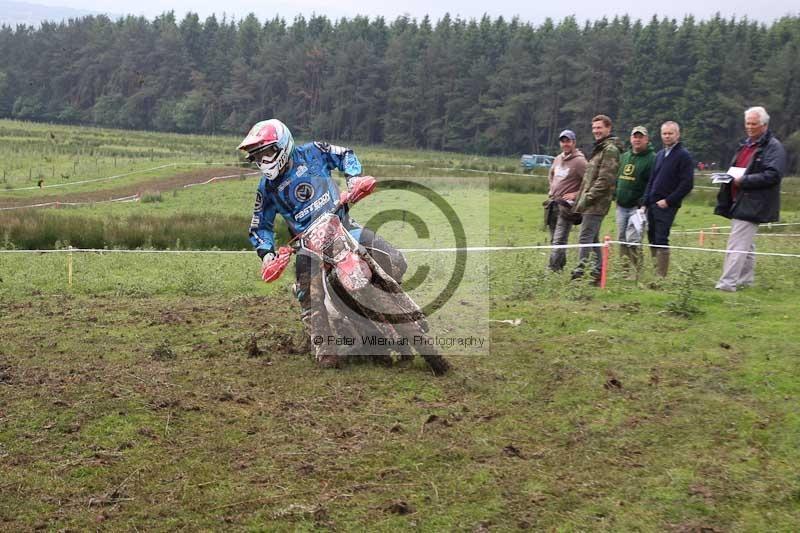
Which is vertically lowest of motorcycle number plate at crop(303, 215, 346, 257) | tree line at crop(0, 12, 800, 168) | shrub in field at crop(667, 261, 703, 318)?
shrub in field at crop(667, 261, 703, 318)

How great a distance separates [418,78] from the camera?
10094cm

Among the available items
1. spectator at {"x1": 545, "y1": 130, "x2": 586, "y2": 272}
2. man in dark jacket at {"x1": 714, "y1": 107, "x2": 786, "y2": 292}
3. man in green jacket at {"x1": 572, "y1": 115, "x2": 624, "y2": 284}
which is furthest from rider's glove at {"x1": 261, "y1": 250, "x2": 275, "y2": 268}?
man in dark jacket at {"x1": 714, "y1": 107, "x2": 786, "y2": 292}

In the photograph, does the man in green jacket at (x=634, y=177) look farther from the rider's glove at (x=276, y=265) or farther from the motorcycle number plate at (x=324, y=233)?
the rider's glove at (x=276, y=265)

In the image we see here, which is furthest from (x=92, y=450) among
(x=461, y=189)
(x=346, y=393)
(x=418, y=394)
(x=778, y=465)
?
(x=461, y=189)

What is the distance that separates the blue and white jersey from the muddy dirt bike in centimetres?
32

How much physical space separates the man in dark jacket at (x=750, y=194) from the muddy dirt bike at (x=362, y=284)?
533cm

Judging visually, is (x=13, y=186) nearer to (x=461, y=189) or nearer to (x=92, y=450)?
(x=461, y=189)

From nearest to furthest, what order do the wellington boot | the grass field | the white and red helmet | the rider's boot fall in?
the grass field
the white and red helmet
the rider's boot
the wellington boot

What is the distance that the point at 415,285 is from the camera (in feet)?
47.8

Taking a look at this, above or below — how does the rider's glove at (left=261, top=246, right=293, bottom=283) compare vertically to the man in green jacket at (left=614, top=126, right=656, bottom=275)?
below

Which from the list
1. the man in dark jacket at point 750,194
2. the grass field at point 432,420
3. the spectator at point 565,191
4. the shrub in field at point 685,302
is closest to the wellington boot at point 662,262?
the grass field at point 432,420

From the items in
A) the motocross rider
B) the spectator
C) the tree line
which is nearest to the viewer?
the motocross rider

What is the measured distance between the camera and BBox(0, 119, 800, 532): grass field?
18.3 feet

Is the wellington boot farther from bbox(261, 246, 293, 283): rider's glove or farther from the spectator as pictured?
bbox(261, 246, 293, 283): rider's glove
